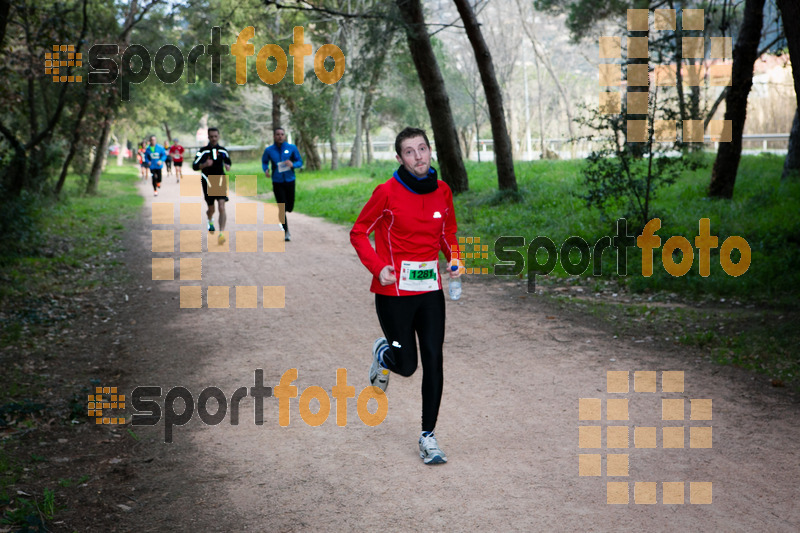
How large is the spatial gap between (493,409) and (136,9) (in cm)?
2874

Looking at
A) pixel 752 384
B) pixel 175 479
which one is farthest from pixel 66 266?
pixel 752 384

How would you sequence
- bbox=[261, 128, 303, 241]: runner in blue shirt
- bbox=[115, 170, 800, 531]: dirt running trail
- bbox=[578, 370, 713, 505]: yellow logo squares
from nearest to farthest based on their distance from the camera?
bbox=[115, 170, 800, 531]: dirt running trail, bbox=[578, 370, 713, 505]: yellow logo squares, bbox=[261, 128, 303, 241]: runner in blue shirt

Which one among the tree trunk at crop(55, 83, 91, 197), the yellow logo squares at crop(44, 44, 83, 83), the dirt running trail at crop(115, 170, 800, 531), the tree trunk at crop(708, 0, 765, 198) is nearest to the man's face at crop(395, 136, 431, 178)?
the dirt running trail at crop(115, 170, 800, 531)

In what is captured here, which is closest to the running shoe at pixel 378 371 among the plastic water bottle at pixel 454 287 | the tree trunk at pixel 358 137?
the plastic water bottle at pixel 454 287

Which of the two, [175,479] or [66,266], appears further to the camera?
[66,266]

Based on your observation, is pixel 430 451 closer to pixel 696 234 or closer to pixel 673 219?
pixel 696 234

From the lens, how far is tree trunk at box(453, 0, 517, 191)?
18.4m

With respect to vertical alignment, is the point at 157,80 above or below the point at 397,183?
above

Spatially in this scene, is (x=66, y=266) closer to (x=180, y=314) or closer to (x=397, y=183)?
(x=180, y=314)

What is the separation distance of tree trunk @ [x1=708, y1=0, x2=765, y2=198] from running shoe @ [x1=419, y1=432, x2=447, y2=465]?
1278 centimetres

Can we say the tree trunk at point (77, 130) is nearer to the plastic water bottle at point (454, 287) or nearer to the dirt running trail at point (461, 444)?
the dirt running trail at point (461, 444)

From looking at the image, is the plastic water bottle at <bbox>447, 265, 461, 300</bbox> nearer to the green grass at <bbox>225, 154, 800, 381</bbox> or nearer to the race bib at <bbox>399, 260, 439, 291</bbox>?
the race bib at <bbox>399, 260, 439, 291</bbox>

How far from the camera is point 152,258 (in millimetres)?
15211

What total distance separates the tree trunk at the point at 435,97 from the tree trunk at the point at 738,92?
6.99 metres
